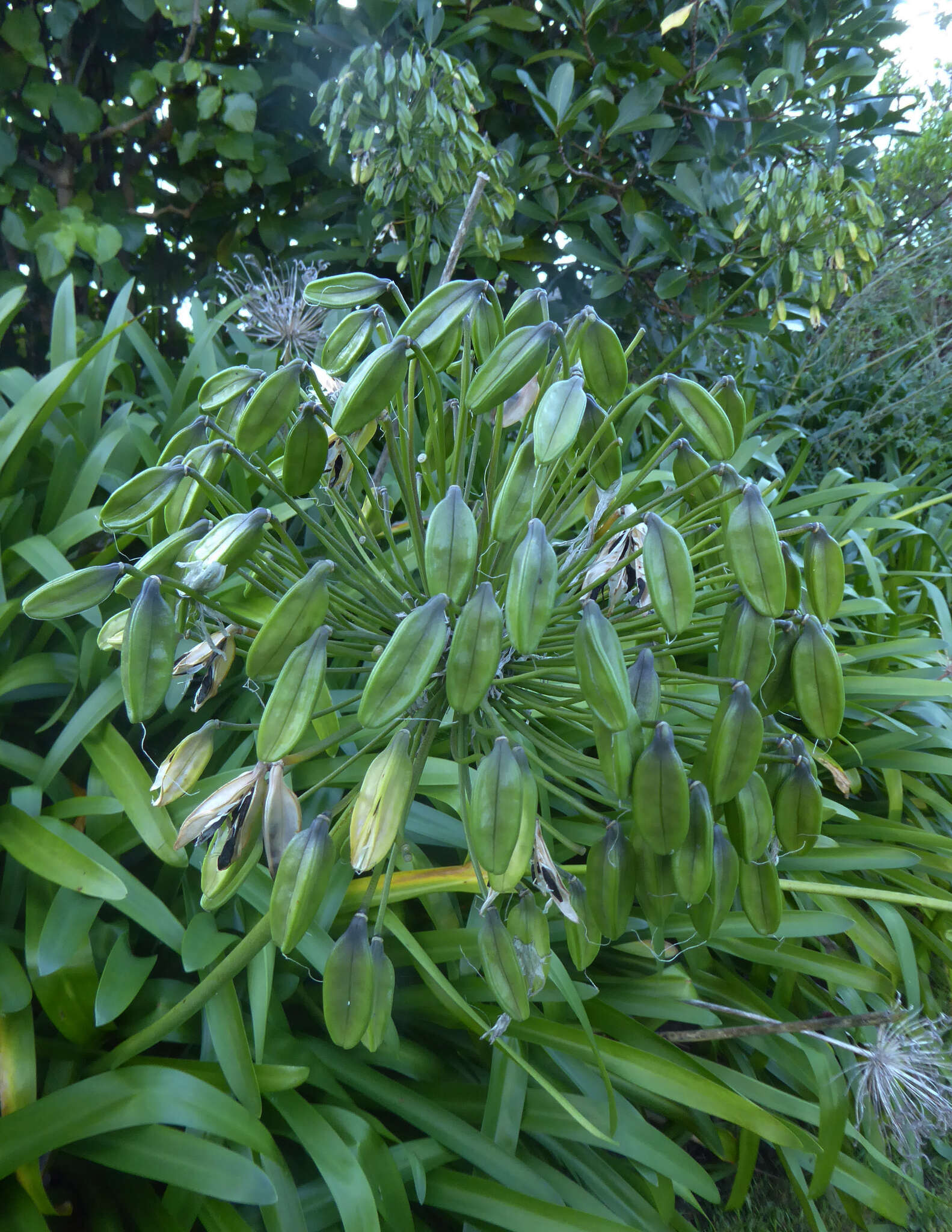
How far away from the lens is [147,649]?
0.47 metres

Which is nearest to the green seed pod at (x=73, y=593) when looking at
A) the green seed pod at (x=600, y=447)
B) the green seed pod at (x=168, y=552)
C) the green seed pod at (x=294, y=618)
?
the green seed pod at (x=168, y=552)

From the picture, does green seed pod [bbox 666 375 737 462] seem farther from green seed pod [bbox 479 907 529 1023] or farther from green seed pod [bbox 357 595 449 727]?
green seed pod [bbox 479 907 529 1023]

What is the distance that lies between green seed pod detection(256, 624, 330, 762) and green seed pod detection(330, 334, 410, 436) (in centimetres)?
14

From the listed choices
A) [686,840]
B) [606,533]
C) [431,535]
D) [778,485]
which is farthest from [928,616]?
[431,535]

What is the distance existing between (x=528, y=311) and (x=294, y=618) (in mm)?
300

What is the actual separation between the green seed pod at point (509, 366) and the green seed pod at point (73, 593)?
258 millimetres

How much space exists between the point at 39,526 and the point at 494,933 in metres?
1.07

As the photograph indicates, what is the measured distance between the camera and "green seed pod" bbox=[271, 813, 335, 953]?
47cm

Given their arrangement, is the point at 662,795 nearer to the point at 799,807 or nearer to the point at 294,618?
the point at 799,807

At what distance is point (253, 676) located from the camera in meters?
0.47

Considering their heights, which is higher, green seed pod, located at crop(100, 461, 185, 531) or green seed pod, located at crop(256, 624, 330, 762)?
green seed pod, located at crop(100, 461, 185, 531)

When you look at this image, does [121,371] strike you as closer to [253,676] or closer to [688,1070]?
[253,676]

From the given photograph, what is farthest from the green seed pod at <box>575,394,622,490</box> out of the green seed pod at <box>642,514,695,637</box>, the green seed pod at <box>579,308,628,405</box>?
the green seed pod at <box>642,514,695,637</box>

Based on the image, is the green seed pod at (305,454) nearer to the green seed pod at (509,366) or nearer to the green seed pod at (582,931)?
the green seed pod at (509,366)
